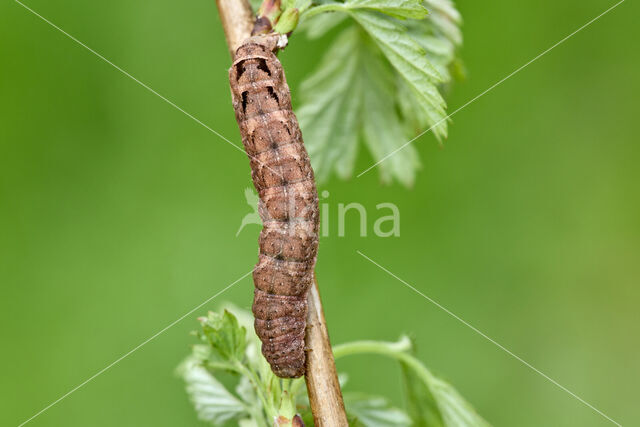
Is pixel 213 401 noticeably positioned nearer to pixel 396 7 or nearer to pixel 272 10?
pixel 272 10

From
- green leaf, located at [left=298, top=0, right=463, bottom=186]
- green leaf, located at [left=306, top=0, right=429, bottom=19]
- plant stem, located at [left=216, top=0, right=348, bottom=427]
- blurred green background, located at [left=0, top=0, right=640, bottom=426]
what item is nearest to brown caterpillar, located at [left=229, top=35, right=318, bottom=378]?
plant stem, located at [left=216, top=0, right=348, bottom=427]

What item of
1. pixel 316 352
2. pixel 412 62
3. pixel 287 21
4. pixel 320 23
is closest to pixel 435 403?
pixel 316 352

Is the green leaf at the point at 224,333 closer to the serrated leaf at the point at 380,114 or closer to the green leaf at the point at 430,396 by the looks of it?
the green leaf at the point at 430,396

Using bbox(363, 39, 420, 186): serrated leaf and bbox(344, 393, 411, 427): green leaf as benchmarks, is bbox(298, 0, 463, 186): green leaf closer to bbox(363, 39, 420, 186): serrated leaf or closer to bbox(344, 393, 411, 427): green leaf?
bbox(363, 39, 420, 186): serrated leaf

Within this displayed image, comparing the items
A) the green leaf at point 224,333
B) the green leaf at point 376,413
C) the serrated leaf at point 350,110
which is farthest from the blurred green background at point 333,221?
the green leaf at point 224,333

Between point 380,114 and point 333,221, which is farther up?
point 380,114

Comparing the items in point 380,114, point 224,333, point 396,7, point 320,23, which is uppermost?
point 320,23
